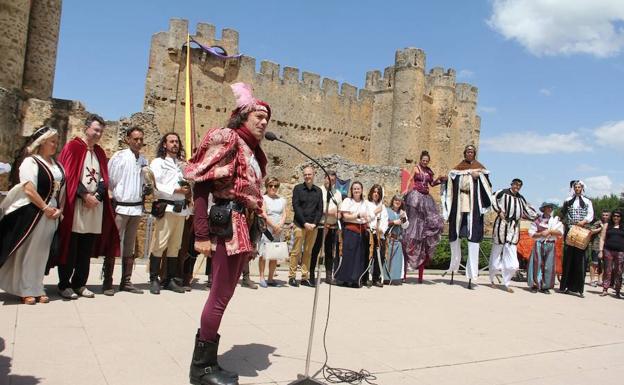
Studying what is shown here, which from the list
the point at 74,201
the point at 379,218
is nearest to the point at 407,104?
the point at 379,218

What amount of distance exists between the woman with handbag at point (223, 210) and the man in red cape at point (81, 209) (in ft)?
8.48

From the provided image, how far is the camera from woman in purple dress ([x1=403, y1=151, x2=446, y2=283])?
8.93 meters

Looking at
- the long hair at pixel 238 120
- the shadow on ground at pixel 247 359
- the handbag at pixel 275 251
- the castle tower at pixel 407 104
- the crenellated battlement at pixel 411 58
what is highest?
the crenellated battlement at pixel 411 58

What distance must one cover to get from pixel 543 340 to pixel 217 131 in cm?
401

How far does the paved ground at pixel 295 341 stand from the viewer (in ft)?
10.6

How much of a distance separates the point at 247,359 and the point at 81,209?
286cm

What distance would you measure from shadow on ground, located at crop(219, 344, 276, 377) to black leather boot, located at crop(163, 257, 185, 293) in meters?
2.39

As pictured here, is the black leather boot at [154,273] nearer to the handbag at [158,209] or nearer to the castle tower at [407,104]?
the handbag at [158,209]

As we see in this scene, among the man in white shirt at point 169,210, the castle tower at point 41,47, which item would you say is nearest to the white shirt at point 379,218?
the man in white shirt at point 169,210

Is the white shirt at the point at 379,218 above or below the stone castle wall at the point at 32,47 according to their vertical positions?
below

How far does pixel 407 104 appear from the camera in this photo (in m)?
32.3

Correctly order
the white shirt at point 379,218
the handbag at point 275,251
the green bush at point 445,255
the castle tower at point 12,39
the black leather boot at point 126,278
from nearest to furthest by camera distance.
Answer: the black leather boot at point 126,278, the handbag at point 275,251, the white shirt at point 379,218, the green bush at point 445,255, the castle tower at point 12,39

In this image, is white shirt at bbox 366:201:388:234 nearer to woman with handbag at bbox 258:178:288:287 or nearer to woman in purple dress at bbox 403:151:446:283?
woman in purple dress at bbox 403:151:446:283

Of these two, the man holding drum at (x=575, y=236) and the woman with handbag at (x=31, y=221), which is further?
the man holding drum at (x=575, y=236)
